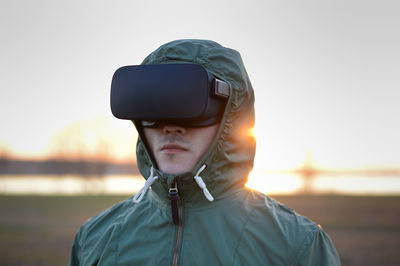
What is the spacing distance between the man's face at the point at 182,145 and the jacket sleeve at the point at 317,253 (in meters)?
0.56

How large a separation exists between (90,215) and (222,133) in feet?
35.7

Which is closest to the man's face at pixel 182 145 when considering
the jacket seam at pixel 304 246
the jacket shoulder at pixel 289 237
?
the jacket shoulder at pixel 289 237

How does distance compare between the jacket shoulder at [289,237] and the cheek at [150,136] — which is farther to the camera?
the cheek at [150,136]

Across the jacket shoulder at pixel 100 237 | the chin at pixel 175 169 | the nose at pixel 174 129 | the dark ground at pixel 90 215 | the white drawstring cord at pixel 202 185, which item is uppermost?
the nose at pixel 174 129

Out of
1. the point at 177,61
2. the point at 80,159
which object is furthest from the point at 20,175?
the point at 177,61

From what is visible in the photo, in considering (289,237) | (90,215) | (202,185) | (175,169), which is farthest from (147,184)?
(90,215)

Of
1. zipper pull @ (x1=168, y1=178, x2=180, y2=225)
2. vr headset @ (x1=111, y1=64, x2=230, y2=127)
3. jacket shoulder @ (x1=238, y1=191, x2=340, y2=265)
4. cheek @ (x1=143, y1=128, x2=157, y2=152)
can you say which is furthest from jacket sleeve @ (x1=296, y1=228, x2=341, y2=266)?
cheek @ (x1=143, y1=128, x2=157, y2=152)

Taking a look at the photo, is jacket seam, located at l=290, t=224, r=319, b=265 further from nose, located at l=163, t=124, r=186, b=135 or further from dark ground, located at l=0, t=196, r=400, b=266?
dark ground, located at l=0, t=196, r=400, b=266

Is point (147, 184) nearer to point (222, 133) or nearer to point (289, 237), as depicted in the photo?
point (222, 133)

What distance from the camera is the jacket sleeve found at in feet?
5.54

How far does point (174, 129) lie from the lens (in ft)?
6.04

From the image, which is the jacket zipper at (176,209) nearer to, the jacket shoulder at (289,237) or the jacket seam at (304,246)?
the jacket shoulder at (289,237)

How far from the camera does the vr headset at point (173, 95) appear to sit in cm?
177

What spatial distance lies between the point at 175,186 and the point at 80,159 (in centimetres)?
3729
